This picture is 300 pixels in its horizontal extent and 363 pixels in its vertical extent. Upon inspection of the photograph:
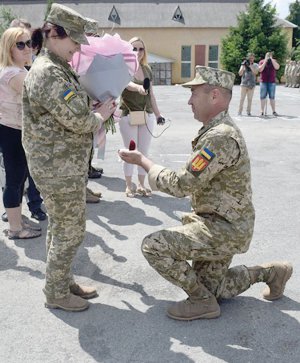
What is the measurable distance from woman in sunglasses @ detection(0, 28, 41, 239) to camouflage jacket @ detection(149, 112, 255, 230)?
5.82 ft

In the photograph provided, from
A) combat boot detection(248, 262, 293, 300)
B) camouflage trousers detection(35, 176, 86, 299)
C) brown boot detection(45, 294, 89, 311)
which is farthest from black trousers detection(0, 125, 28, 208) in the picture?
combat boot detection(248, 262, 293, 300)

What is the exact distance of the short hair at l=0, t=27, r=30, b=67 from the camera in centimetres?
400

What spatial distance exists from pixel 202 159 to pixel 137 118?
2848mm

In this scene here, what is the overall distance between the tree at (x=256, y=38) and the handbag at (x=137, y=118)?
32199mm

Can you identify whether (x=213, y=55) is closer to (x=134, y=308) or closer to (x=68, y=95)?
(x=134, y=308)

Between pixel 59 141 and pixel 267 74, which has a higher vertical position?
pixel 267 74

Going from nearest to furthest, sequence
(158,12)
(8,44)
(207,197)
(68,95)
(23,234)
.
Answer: (68,95) < (207,197) < (8,44) < (23,234) < (158,12)

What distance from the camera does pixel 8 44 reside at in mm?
4035

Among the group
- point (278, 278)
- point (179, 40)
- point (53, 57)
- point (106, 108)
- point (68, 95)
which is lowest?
point (278, 278)

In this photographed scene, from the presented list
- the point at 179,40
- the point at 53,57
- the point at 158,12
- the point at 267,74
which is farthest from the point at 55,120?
the point at 158,12

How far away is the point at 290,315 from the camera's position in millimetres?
3188

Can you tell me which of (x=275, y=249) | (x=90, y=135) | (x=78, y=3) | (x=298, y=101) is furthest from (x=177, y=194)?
(x=78, y=3)

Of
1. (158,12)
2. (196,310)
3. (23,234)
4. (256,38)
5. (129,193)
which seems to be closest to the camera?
(196,310)

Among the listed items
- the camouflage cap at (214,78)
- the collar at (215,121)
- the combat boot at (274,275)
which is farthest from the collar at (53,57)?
the combat boot at (274,275)
